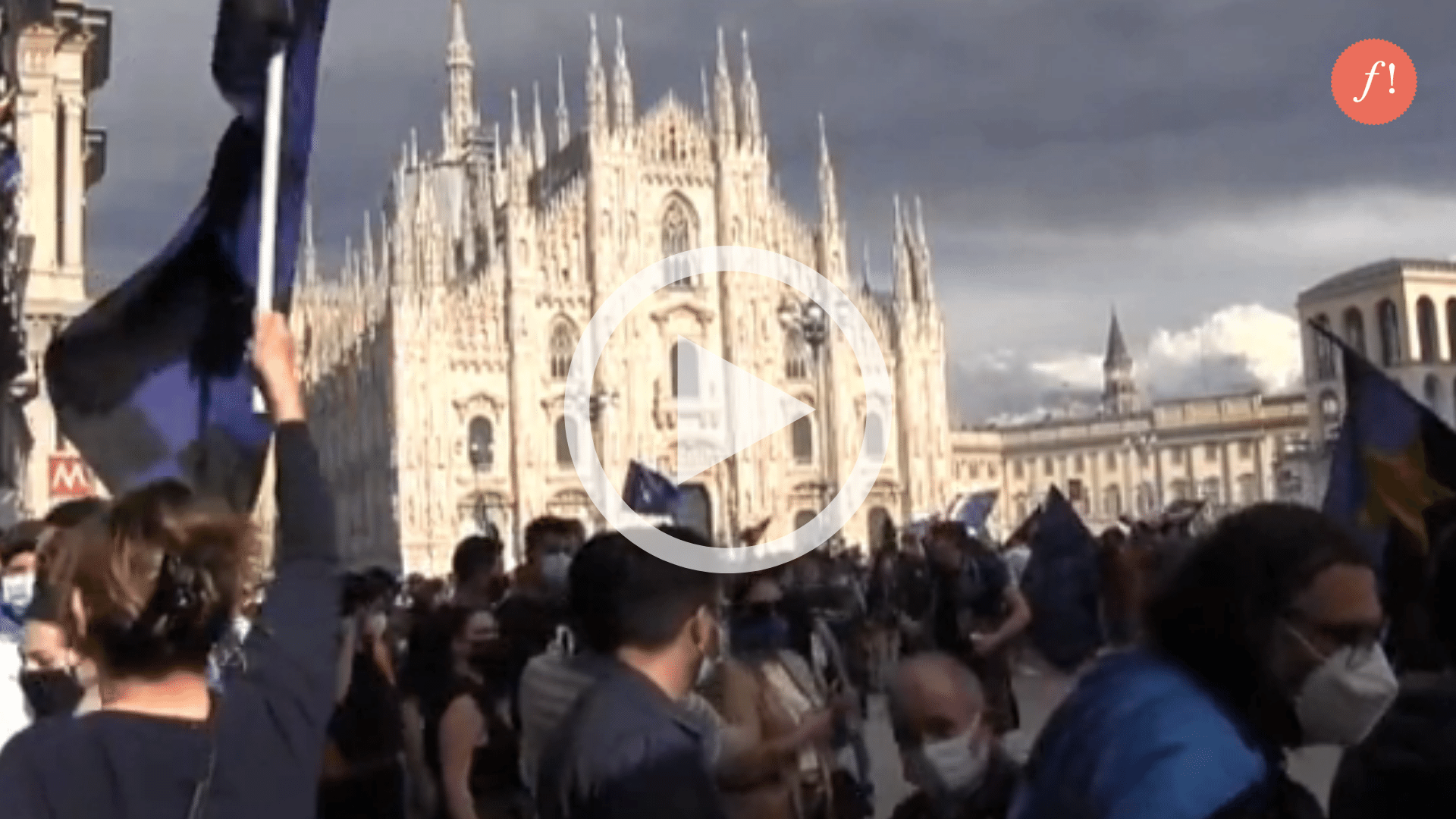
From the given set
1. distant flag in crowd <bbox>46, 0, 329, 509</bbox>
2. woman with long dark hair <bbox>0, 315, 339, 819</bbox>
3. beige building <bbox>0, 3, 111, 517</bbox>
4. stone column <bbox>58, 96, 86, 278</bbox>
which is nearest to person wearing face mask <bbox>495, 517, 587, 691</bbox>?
distant flag in crowd <bbox>46, 0, 329, 509</bbox>

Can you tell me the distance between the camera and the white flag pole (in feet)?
9.40

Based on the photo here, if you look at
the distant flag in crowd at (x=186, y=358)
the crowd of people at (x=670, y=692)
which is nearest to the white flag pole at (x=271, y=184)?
the distant flag in crowd at (x=186, y=358)

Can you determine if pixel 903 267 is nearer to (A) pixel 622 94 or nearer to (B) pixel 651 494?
(A) pixel 622 94

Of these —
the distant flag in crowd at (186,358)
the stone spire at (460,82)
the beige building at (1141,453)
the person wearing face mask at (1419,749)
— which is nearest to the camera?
the person wearing face mask at (1419,749)

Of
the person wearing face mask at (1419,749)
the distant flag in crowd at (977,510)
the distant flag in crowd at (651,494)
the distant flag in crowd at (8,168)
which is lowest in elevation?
the person wearing face mask at (1419,749)

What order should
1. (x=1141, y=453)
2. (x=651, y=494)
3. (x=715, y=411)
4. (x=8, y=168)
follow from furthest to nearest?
(x=1141, y=453), (x=715, y=411), (x=8, y=168), (x=651, y=494)

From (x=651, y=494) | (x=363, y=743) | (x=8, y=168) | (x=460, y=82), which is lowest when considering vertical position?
(x=363, y=743)

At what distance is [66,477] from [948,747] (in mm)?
9516

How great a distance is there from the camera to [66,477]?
37.0 ft

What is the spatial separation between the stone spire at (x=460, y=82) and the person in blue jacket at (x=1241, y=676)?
180 feet

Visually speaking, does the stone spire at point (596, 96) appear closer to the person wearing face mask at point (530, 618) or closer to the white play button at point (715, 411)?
the white play button at point (715, 411)

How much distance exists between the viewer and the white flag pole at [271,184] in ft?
9.40

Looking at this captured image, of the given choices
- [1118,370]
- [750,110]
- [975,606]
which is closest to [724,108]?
[750,110]

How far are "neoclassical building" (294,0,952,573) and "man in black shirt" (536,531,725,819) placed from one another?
34.6 m
